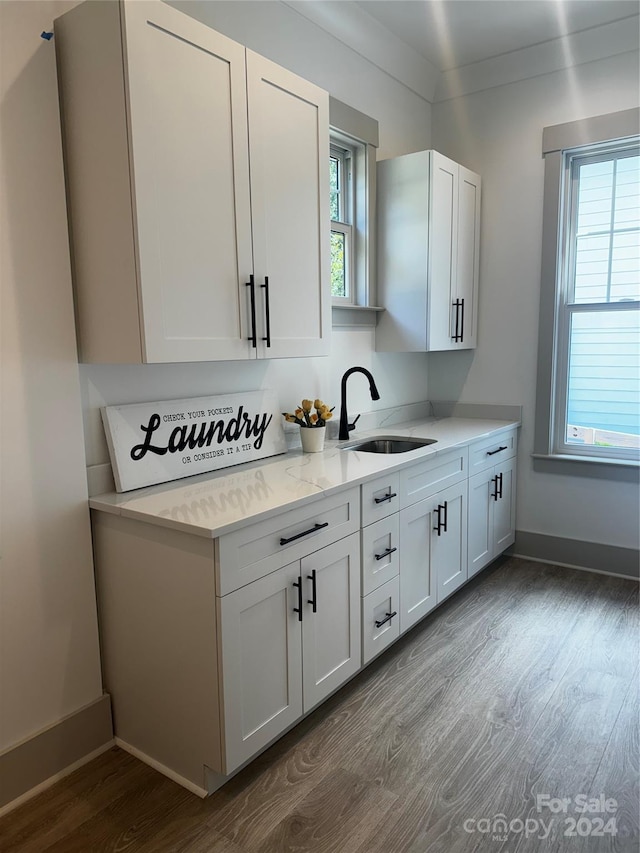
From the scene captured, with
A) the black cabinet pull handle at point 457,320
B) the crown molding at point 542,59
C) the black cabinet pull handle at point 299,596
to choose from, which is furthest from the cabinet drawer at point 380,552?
the crown molding at point 542,59

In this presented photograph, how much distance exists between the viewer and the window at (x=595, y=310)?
10.4 ft

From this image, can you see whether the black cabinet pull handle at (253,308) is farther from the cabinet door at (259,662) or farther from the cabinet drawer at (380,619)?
the cabinet drawer at (380,619)

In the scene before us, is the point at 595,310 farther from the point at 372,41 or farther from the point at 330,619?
the point at 330,619

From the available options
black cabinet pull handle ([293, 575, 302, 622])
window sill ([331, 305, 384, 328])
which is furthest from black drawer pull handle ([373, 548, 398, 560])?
window sill ([331, 305, 384, 328])

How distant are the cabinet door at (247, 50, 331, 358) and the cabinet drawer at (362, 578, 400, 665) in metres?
0.97

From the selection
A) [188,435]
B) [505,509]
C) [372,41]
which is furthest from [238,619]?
[372,41]

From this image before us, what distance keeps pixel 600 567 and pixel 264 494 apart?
7.73ft

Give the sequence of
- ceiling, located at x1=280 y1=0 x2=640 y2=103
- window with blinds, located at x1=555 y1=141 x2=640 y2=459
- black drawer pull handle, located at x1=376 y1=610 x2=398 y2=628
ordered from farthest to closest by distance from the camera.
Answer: window with blinds, located at x1=555 y1=141 x2=640 y2=459
ceiling, located at x1=280 y1=0 x2=640 y2=103
black drawer pull handle, located at x1=376 y1=610 x2=398 y2=628

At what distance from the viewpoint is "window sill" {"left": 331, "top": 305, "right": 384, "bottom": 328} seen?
291 cm

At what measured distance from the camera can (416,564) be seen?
2.55 metres

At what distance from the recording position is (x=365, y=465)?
91.4 inches

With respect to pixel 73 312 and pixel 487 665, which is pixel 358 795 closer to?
pixel 487 665

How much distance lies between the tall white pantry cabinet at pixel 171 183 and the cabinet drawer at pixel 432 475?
2.60 ft

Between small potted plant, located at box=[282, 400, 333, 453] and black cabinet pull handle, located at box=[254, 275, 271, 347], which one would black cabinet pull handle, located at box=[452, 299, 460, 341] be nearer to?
small potted plant, located at box=[282, 400, 333, 453]
